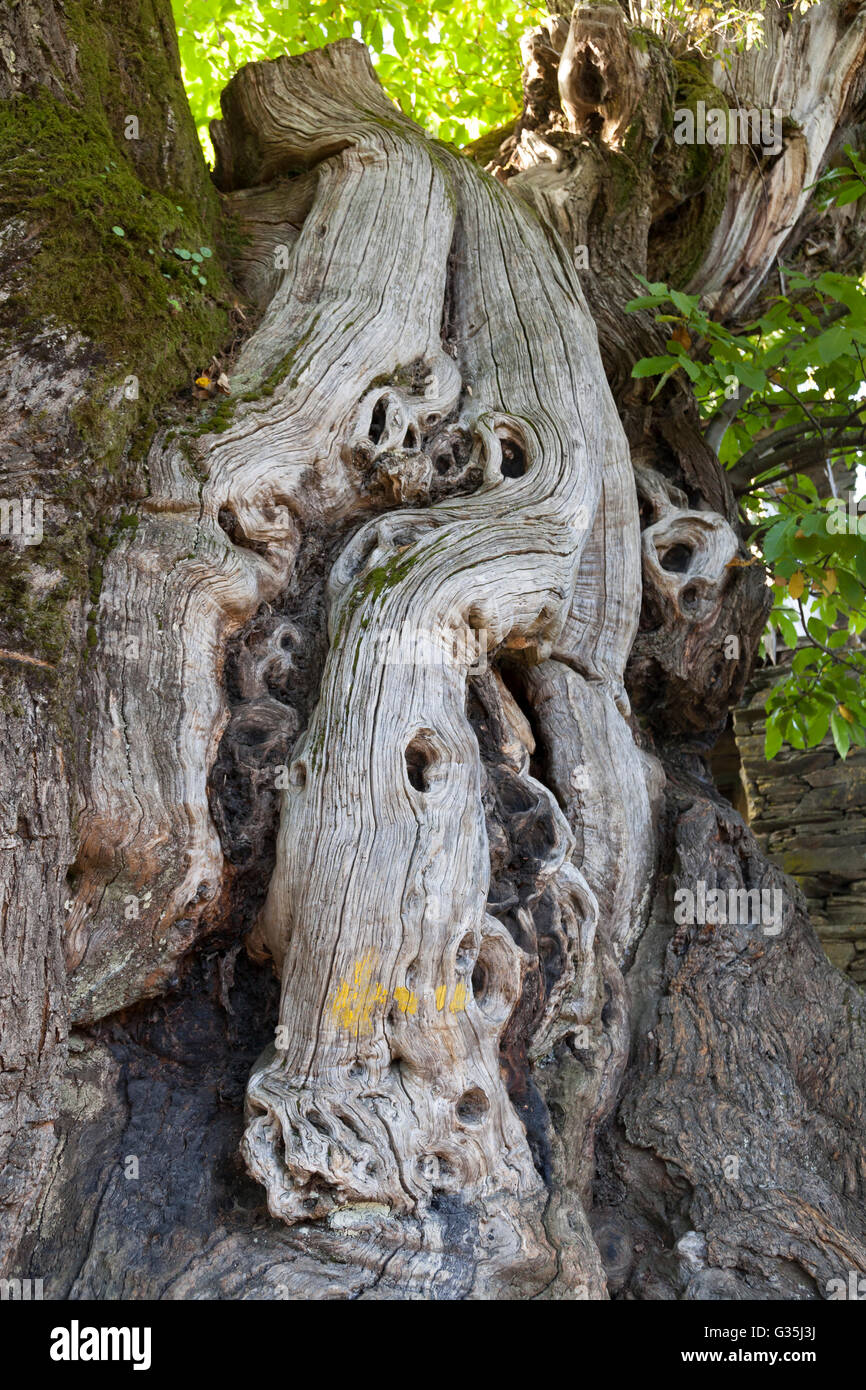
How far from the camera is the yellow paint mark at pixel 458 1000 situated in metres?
2.64

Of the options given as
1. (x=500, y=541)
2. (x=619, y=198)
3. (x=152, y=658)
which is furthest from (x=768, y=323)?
(x=152, y=658)

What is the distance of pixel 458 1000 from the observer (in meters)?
2.66

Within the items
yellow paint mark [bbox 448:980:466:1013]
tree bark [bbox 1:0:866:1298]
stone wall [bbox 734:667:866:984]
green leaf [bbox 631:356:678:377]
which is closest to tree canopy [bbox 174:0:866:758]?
green leaf [bbox 631:356:678:377]

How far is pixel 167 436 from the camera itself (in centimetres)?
313

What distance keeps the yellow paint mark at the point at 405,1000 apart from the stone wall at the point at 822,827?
533 cm

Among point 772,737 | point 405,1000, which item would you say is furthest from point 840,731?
point 405,1000

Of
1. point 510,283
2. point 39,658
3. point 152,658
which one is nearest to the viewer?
point 39,658

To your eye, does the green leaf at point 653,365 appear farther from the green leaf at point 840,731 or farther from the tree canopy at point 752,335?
the green leaf at point 840,731

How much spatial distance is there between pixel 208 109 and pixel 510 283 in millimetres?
4435

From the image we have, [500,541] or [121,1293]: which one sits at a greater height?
[500,541]

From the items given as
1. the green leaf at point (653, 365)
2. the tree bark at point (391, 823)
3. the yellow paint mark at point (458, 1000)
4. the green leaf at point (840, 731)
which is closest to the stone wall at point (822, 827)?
the green leaf at point (840, 731)

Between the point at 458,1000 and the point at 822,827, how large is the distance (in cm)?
563

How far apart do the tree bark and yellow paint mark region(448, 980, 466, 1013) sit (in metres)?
0.03
